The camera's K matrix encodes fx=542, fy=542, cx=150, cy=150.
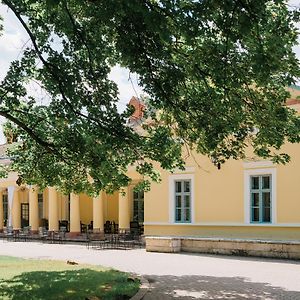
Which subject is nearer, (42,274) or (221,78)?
(221,78)

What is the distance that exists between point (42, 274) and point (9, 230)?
2124 centimetres

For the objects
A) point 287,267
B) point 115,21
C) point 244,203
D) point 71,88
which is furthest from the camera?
point 244,203

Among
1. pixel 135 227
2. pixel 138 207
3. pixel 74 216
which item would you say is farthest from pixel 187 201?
pixel 74 216

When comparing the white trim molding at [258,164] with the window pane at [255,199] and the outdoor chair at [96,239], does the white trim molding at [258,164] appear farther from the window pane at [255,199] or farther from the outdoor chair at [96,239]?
the outdoor chair at [96,239]

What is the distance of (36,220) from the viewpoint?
110ft

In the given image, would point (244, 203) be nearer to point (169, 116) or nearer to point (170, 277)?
point (170, 277)

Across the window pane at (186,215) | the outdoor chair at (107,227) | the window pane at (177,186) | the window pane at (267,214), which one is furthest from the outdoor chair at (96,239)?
the window pane at (267,214)

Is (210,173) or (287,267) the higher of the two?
(210,173)

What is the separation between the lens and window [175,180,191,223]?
22923 mm

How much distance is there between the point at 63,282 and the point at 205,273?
390 centimetres

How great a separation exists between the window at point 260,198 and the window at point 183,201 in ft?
10.2

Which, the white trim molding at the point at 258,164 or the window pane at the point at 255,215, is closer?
the white trim molding at the point at 258,164

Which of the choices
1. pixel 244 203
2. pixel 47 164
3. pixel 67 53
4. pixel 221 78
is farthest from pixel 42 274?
pixel 244 203

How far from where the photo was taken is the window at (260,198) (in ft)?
66.6
